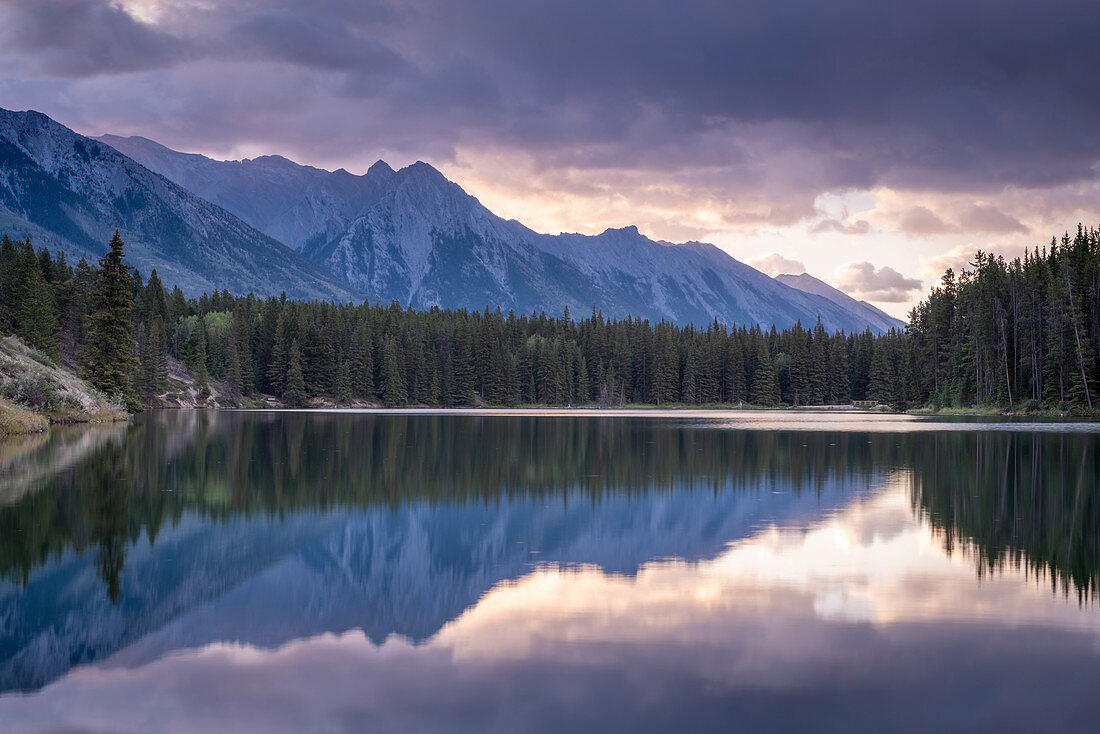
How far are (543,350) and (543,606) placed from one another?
167455mm

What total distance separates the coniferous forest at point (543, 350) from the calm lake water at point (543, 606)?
2630 inches

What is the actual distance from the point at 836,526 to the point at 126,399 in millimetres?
79805

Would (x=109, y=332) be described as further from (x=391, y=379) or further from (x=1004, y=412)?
(x=1004, y=412)

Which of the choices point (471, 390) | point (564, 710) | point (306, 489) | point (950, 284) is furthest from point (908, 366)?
point (564, 710)

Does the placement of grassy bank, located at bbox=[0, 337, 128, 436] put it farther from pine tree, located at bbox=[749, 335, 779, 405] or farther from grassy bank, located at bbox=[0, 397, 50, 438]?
Result: pine tree, located at bbox=[749, 335, 779, 405]

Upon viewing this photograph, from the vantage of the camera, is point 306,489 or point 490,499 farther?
point 306,489

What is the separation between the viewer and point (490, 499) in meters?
26.3

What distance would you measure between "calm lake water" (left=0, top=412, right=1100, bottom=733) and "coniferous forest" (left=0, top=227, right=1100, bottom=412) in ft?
219

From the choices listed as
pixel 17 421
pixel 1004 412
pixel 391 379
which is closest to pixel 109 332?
pixel 17 421

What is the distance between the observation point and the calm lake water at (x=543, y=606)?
9.36 m

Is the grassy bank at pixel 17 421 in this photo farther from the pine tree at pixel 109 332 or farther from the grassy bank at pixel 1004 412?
the grassy bank at pixel 1004 412

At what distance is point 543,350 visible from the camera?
180875 mm

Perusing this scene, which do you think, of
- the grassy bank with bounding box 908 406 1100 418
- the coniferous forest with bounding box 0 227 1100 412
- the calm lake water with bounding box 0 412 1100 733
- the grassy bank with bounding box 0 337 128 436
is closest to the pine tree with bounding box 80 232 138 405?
the coniferous forest with bounding box 0 227 1100 412

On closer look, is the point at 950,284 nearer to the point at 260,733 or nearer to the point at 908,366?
the point at 908,366
